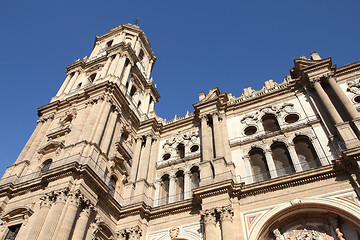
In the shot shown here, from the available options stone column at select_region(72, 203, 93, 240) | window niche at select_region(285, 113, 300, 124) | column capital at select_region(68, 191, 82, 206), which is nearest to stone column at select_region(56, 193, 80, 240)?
column capital at select_region(68, 191, 82, 206)

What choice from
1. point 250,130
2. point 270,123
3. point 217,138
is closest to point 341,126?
point 270,123

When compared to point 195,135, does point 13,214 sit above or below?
below

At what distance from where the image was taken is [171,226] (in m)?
17.9

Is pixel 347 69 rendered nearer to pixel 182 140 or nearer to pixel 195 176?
pixel 182 140

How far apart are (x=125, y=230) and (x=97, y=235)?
5.67 ft

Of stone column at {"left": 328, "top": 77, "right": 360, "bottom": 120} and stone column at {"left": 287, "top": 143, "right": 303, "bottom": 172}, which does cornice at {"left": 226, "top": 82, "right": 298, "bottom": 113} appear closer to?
stone column at {"left": 328, "top": 77, "right": 360, "bottom": 120}

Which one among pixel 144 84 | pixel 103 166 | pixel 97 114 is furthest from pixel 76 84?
pixel 103 166

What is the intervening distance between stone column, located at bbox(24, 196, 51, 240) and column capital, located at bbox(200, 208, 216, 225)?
792cm

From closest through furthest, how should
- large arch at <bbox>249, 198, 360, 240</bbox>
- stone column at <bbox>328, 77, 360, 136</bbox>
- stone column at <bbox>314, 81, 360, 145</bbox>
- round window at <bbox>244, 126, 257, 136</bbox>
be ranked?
large arch at <bbox>249, 198, 360, 240</bbox>
stone column at <bbox>314, 81, 360, 145</bbox>
stone column at <bbox>328, 77, 360, 136</bbox>
round window at <bbox>244, 126, 257, 136</bbox>

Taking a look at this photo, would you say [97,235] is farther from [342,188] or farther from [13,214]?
[342,188]

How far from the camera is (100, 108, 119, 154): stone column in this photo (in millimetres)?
20475

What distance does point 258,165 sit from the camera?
63.4 ft

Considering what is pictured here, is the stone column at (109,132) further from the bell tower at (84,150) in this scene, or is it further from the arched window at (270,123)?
the arched window at (270,123)

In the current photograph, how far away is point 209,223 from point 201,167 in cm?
426
